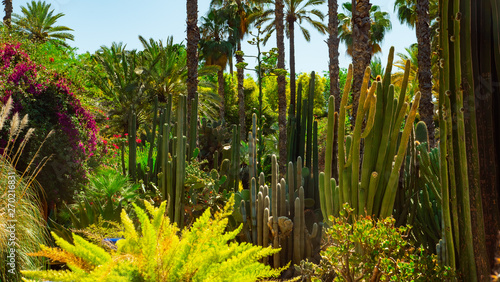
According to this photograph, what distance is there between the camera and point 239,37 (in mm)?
27828

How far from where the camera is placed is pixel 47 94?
6617 millimetres

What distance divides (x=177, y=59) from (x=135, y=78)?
334cm

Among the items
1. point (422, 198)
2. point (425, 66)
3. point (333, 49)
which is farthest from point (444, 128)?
point (333, 49)

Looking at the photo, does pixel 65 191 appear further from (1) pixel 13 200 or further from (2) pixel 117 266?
(2) pixel 117 266

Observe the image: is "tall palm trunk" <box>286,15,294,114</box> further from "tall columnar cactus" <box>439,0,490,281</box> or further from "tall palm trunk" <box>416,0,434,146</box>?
"tall columnar cactus" <box>439,0,490,281</box>

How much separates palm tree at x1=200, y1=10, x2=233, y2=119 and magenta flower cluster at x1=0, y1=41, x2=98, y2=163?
19.8 m

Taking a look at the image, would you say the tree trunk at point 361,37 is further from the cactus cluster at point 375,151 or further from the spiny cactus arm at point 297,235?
→ the cactus cluster at point 375,151

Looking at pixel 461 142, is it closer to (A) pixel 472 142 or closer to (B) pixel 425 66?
(A) pixel 472 142

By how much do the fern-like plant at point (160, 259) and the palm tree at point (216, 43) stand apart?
24.7 m

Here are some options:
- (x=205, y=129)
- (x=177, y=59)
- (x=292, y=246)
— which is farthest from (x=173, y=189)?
(x=177, y=59)

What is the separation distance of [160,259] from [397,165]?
1826mm

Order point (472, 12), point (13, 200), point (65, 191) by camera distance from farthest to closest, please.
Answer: point (65, 191) < point (13, 200) < point (472, 12)

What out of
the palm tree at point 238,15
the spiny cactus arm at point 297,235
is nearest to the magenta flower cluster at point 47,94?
the spiny cactus arm at point 297,235

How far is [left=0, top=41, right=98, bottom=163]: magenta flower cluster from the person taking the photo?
20.9ft
